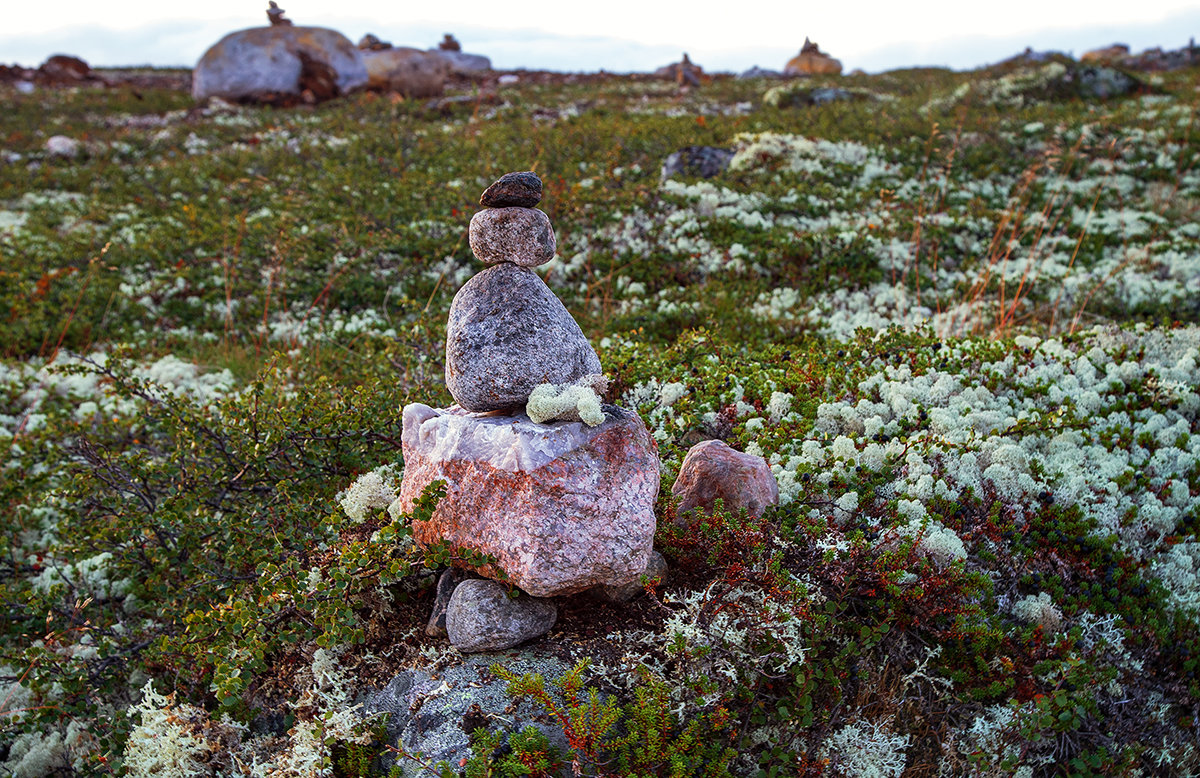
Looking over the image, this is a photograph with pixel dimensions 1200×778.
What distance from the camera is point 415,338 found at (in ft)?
24.6

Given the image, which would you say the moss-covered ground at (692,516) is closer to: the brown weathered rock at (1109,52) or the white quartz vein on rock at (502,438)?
the white quartz vein on rock at (502,438)

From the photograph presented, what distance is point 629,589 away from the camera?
14.2 ft

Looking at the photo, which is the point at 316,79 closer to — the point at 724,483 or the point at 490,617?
the point at 724,483

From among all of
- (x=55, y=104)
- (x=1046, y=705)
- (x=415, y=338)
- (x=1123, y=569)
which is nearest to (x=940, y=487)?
(x=1123, y=569)

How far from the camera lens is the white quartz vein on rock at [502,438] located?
3920mm

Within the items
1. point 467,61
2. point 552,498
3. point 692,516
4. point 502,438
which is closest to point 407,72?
point 467,61

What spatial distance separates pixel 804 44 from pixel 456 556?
1929 inches

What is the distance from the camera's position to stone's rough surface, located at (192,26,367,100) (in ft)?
99.6

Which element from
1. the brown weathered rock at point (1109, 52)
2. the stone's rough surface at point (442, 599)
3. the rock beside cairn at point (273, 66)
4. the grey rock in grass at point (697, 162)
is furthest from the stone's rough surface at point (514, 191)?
the brown weathered rock at point (1109, 52)

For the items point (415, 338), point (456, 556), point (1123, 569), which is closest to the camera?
point (456, 556)

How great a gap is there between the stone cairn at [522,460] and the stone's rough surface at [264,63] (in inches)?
1247

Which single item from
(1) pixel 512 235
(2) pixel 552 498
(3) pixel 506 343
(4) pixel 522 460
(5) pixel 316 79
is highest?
(5) pixel 316 79

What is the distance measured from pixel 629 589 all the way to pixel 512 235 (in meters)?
2.29

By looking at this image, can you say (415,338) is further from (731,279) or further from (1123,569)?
(1123,569)
